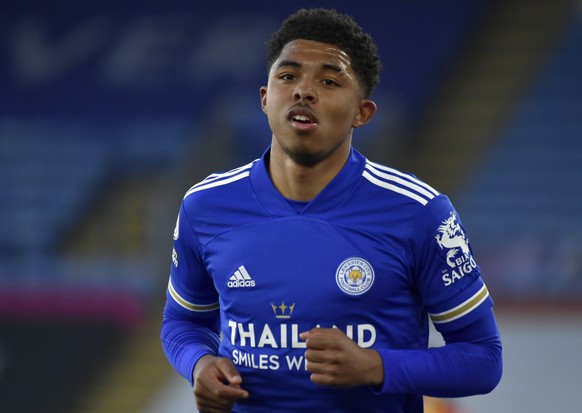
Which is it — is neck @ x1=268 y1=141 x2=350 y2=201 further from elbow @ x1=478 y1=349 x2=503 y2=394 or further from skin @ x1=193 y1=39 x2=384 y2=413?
elbow @ x1=478 y1=349 x2=503 y2=394

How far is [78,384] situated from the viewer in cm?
627

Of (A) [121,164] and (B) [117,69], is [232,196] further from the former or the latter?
(B) [117,69]

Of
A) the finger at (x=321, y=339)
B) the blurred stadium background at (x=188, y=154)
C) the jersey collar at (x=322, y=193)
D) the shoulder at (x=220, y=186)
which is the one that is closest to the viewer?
the finger at (x=321, y=339)

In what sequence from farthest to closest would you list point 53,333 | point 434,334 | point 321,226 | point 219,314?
point 53,333 < point 434,334 < point 219,314 < point 321,226

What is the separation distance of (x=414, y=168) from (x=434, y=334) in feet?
5.38

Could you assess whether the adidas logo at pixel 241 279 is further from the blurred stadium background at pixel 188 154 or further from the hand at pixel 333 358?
the blurred stadium background at pixel 188 154

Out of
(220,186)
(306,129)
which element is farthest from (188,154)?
(306,129)

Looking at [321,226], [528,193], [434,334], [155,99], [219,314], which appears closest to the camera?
[321,226]

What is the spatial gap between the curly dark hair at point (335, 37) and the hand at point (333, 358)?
53 centimetres

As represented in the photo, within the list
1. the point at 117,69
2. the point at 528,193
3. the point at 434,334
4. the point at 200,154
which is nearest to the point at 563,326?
the point at 434,334

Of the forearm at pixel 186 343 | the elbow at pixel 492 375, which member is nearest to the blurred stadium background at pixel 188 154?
the forearm at pixel 186 343

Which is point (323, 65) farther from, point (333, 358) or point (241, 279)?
point (333, 358)

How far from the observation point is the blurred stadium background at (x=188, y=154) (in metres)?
6.11

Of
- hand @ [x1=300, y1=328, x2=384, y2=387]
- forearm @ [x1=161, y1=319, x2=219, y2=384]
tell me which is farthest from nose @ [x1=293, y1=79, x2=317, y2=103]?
forearm @ [x1=161, y1=319, x2=219, y2=384]
